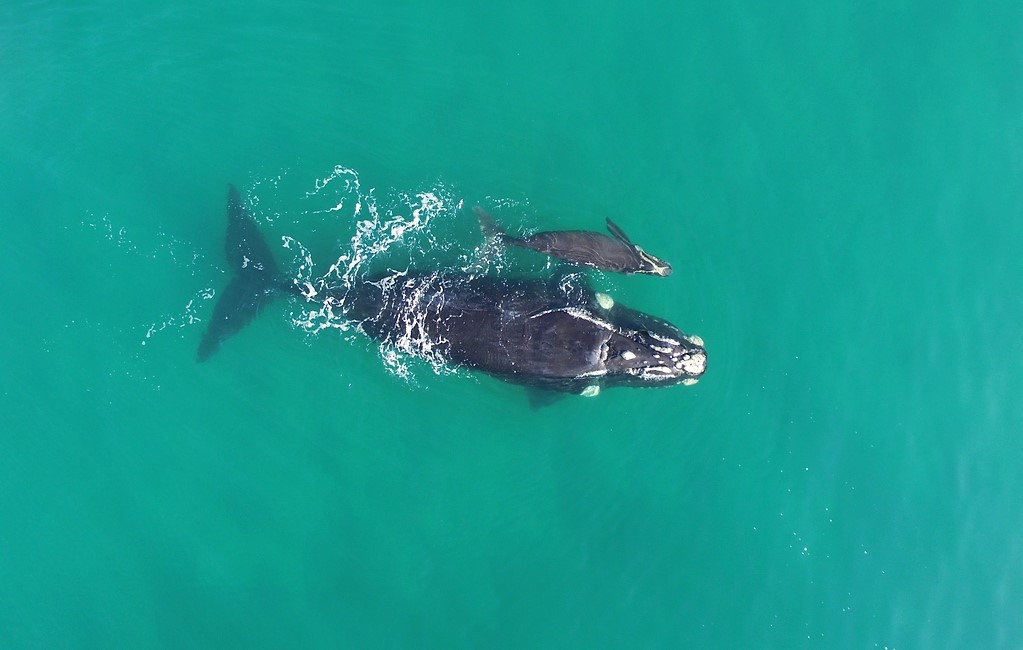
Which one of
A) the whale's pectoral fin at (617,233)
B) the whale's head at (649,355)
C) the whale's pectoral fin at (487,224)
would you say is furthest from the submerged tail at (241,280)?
the whale's head at (649,355)

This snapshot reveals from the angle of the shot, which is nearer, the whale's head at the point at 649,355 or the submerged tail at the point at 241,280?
the whale's head at the point at 649,355

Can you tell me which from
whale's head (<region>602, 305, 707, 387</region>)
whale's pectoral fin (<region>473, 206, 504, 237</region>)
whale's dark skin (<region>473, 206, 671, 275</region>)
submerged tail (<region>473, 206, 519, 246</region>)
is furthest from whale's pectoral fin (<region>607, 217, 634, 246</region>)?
whale's pectoral fin (<region>473, 206, 504, 237</region>)

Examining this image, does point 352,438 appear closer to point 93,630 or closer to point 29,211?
point 93,630

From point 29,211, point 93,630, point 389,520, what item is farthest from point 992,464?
point 29,211

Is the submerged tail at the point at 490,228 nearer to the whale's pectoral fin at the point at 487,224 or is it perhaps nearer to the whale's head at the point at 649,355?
the whale's pectoral fin at the point at 487,224

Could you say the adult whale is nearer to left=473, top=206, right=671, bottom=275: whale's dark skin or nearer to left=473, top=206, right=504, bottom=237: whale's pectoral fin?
left=473, top=206, right=671, bottom=275: whale's dark skin

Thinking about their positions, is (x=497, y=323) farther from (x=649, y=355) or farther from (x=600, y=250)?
(x=649, y=355)
